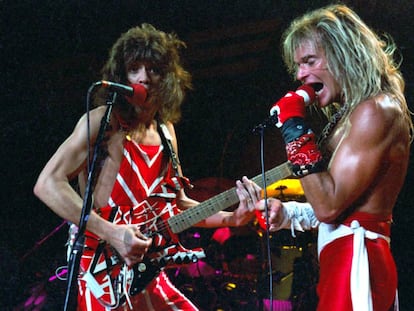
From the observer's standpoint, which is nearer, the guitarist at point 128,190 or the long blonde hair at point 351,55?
the long blonde hair at point 351,55

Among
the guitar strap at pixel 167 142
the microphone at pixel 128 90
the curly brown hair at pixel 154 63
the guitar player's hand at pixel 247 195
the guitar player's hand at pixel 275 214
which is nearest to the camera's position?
the microphone at pixel 128 90

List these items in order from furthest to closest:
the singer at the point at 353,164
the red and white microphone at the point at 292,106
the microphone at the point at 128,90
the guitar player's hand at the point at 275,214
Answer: the guitar player's hand at the point at 275,214 → the microphone at the point at 128,90 → the red and white microphone at the point at 292,106 → the singer at the point at 353,164

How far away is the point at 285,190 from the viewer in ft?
19.1

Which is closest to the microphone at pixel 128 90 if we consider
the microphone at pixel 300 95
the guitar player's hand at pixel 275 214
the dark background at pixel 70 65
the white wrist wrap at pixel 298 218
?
the microphone at pixel 300 95

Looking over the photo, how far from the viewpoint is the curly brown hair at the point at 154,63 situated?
362cm

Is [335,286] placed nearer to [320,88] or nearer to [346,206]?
[346,206]

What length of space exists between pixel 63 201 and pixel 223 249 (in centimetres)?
363

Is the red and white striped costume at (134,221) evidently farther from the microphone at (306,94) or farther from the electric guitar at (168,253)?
the microphone at (306,94)

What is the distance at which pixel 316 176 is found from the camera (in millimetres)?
2303

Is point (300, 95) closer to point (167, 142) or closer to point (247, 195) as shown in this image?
point (247, 195)

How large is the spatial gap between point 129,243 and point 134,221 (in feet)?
0.74

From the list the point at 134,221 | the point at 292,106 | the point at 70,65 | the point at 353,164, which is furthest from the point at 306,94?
the point at 70,65

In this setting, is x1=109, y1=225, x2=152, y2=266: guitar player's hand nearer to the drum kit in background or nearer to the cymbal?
the drum kit in background

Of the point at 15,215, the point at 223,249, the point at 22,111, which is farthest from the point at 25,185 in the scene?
the point at 223,249
